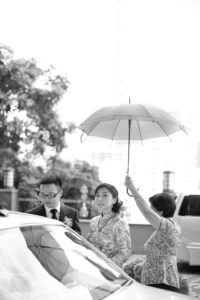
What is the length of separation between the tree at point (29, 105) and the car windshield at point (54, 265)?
750 inches

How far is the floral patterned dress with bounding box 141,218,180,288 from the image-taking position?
3596 mm

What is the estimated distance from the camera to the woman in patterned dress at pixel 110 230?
4047mm

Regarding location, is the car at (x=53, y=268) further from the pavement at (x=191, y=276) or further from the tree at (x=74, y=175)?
the tree at (x=74, y=175)

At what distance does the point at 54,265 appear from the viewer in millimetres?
2670

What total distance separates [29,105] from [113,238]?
60.6 ft

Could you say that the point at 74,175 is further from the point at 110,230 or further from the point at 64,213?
the point at 110,230

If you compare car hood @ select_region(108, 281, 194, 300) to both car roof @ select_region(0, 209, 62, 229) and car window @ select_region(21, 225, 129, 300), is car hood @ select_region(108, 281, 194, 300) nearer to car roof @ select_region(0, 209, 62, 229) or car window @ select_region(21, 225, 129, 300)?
car window @ select_region(21, 225, 129, 300)

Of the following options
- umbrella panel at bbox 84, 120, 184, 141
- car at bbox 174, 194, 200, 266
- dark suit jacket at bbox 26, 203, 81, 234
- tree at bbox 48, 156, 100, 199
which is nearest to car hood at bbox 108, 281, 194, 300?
dark suit jacket at bbox 26, 203, 81, 234

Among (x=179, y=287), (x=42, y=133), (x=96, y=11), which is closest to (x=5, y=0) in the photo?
(x=96, y=11)

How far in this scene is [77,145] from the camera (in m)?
25.0

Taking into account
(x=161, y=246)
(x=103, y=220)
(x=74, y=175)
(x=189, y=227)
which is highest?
(x=74, y=175)

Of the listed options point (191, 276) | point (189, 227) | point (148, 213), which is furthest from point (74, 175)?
point (148, 213)

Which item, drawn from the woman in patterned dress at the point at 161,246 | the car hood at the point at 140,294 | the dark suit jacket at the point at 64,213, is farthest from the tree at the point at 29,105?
the car hood at the point at 140,294

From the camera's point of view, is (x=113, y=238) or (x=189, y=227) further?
(x=189, y=227)
